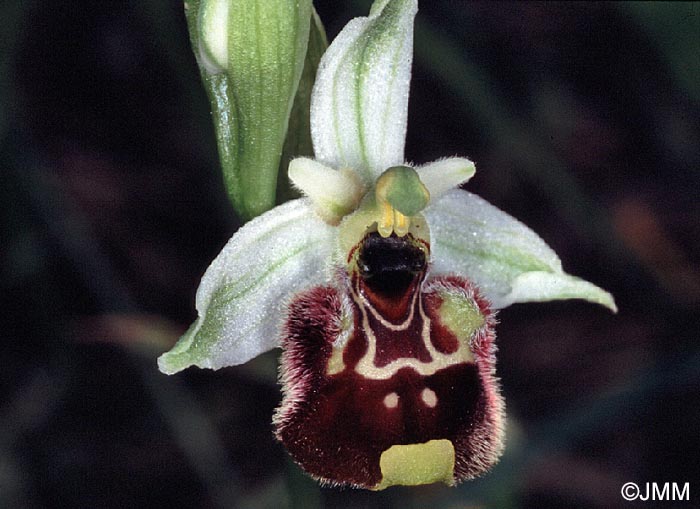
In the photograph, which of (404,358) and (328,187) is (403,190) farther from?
(404,358)

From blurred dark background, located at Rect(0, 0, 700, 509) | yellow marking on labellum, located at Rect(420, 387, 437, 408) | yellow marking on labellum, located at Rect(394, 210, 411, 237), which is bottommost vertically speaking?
blurred dark background, located at Rect(0, 0, 700, 509)

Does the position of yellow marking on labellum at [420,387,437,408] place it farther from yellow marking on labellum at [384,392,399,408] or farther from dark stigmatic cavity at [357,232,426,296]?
dark stigmatic cavity at [357,232,426,296]

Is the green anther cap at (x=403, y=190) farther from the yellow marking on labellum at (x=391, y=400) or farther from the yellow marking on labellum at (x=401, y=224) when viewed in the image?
the yellow marking on labellum at (x=391, y=400)

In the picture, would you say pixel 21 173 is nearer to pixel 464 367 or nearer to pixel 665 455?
pixel 464 367

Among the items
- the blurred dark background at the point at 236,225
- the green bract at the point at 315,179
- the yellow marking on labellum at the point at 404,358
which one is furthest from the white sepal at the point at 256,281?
the blurred dark background at the point at 236,225

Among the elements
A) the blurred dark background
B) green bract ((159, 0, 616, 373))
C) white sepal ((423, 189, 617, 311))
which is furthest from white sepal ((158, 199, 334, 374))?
the blurred dark background

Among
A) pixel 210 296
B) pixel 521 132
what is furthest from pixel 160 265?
pixel 210 296

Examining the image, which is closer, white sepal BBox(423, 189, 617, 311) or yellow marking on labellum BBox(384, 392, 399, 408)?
yellow marking on labellum BBox(384, 392, 399, 408)
